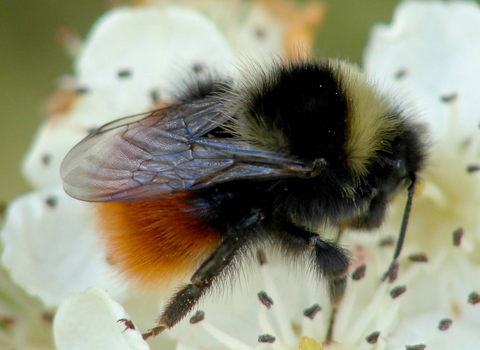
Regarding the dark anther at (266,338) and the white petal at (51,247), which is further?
the white petal at (51,247)

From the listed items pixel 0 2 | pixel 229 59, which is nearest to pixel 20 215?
pixel 229 59

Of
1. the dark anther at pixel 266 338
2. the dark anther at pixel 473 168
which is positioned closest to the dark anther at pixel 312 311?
the dark anther at pixel 266 338

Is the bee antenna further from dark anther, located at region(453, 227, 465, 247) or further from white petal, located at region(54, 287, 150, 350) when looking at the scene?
white petal, located at region(54, 287, 150, 350)

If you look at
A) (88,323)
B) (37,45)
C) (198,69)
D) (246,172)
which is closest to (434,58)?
(198,69)

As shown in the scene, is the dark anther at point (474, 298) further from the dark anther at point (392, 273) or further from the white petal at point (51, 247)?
the white petal at point (51, 247)

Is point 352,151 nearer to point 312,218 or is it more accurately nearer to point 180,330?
point 312,218

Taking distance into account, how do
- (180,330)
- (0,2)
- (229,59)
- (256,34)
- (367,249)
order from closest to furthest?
(180,330)
(367,249)
(229,59)
(256,34)
(0,2)
